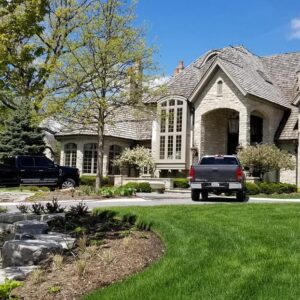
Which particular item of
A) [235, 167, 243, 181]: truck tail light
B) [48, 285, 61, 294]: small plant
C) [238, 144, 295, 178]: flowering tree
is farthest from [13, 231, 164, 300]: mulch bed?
[238, 144, 295, 178]: flowering tree

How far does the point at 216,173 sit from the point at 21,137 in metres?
19.4

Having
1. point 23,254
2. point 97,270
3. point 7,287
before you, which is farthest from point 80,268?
point 23,254

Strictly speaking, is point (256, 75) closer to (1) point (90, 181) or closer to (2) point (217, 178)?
(1) point (90, 181)

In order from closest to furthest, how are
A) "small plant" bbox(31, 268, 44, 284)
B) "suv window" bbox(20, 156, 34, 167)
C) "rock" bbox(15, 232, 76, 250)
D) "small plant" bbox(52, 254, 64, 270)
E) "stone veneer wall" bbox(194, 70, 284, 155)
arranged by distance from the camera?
1. "small plant" bbox(31, 268, 44, 284)
2. "small plant" bbox(52, 254, 64, 270)
3. "rock" bbox(15, 232, 76, 250)
4. "suv window" bbox(20, 156, 34, 167)
5. "stone veneer wall" bbox(194, 70, 284, 155)

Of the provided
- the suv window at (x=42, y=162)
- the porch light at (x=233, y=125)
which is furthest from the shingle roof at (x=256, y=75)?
the suv window at (x=42, y=162)

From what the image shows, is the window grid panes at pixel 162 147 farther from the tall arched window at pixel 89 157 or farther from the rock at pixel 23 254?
the rock at pixel 23 254

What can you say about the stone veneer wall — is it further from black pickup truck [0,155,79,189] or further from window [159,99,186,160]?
black pickup truck [0,155,79,189]

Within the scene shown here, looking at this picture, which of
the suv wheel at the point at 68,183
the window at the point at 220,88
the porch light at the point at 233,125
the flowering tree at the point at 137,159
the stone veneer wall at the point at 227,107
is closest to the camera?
the suv wheel at the point at 68,183

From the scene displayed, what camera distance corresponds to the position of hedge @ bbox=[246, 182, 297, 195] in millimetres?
24672

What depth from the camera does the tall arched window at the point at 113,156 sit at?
35156mm

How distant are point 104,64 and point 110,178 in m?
11.5

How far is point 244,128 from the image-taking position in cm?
3008

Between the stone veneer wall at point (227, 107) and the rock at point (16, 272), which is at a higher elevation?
the stone veneer wall at point (227, 107)

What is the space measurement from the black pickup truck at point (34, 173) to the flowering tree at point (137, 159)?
257 inches
